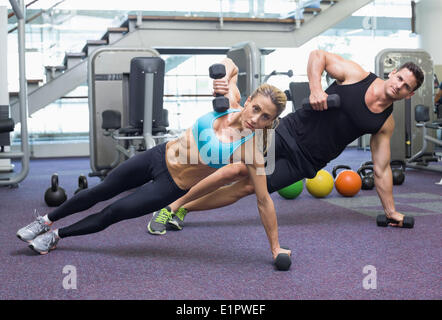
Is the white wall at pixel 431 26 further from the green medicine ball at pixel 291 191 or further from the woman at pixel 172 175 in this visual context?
the woman at pixel 172 175

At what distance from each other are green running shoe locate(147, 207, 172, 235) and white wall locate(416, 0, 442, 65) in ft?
20.6

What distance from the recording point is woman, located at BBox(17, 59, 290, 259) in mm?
2010

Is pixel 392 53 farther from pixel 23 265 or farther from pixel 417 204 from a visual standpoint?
pixel 23 265

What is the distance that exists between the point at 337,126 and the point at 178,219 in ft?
3.13

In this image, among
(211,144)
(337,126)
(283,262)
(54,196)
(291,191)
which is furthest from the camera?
(291,191)

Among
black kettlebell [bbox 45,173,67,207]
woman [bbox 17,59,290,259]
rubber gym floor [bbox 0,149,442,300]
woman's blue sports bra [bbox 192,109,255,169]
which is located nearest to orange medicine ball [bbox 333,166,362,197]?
rubber gym floor [bbox 0,149,442,300]

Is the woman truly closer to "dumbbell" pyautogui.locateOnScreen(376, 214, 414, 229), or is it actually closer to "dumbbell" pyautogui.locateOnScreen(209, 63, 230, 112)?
"dumbbell" pyautogui.locateOnScreen(209, 63, 230, 112)

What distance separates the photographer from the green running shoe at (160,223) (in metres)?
2.66

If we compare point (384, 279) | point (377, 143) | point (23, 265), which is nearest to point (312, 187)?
point (377, 143)

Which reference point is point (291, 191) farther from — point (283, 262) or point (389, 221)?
point (283, 262)

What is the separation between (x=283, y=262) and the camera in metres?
1.95

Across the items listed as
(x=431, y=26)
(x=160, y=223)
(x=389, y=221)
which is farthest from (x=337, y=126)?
(x=431, y=26)

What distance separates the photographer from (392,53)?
5.15 meters

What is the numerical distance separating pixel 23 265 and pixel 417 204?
246 centimetres
